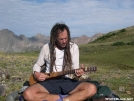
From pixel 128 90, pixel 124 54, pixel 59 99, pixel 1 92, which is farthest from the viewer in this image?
pixel 124 54

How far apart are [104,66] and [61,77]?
39.0 feet

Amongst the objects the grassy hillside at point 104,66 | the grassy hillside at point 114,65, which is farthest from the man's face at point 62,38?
the grassy hillside at point 114,65

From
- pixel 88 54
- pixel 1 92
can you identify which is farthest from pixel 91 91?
pixel 88 54

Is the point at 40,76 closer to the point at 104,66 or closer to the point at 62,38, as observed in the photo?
the point at 62,38

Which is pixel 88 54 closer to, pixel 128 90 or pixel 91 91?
pixel 128 90

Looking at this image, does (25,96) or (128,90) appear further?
(128,90)

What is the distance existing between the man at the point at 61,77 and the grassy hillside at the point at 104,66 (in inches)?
69.2

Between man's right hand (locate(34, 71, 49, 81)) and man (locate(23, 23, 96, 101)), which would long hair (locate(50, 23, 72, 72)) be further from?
man's right hand (locate(34, 71, 49, 81))

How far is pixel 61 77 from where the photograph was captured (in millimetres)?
6902

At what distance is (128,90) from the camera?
9.45 meters

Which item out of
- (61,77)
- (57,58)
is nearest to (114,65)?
(57,58)

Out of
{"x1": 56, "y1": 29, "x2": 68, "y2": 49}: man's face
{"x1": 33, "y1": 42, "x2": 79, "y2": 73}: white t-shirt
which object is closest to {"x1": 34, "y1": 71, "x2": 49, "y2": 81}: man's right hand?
{"x1": 33, "y1": 42, "x2": 79, "y2": 73}: white t-shirt

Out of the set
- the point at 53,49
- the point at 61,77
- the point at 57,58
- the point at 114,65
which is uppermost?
the point at 53,49

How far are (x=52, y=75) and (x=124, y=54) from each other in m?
16.9
